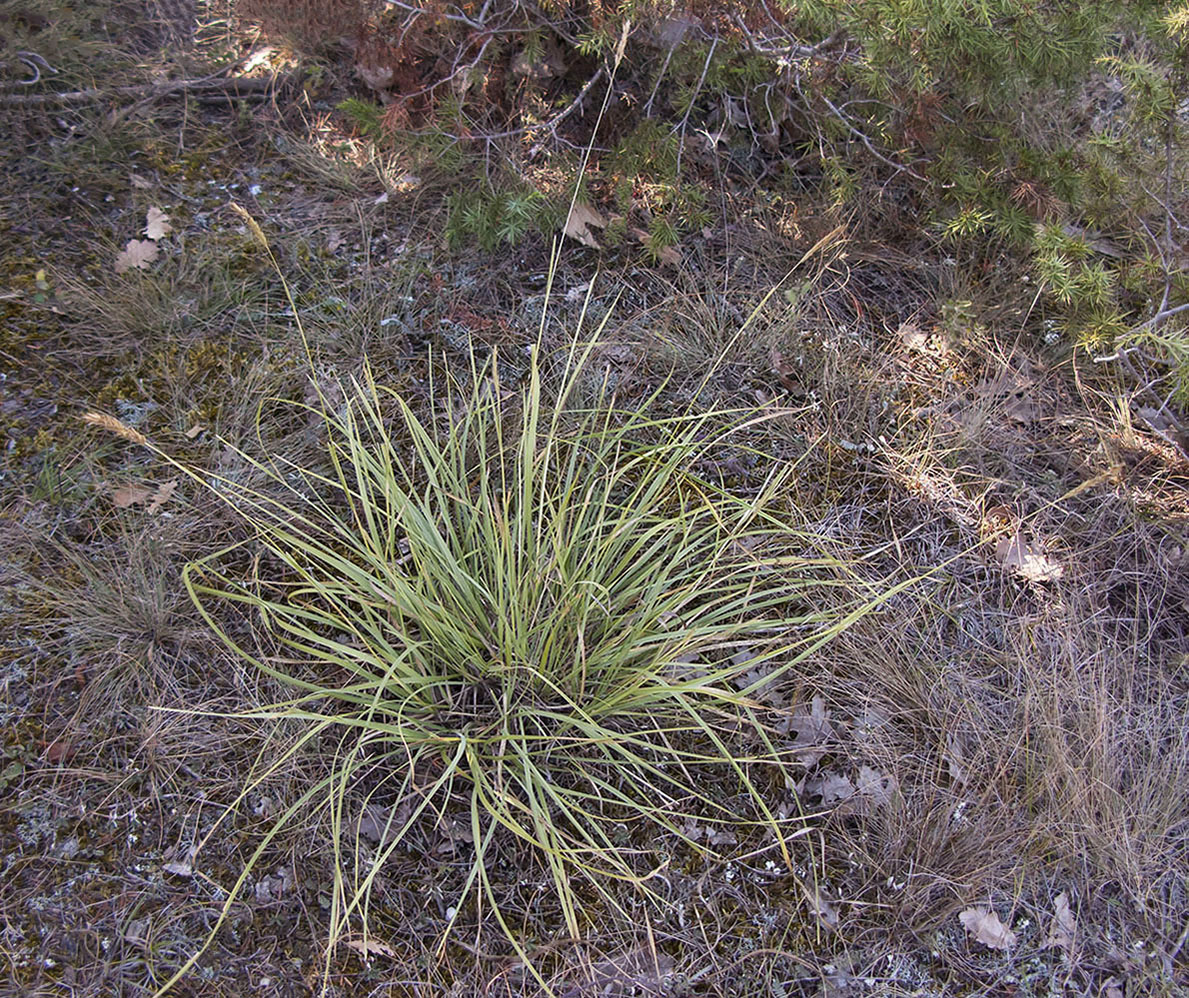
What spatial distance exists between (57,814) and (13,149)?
239 cm

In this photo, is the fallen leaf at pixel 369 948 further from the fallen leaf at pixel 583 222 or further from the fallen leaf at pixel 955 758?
the fallen leaf at pixel 583 222

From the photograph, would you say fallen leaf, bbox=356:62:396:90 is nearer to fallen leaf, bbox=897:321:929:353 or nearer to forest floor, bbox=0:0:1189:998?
forest floor, bbox=0:0:1189:998

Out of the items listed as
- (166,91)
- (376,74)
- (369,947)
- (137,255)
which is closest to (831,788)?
(369,947)

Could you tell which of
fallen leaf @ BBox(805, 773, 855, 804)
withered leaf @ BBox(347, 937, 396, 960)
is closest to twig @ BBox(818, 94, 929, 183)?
fallen leaf @ BBox(805, 773, 855, 804)

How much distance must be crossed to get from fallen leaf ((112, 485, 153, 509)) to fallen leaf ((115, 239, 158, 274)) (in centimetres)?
87

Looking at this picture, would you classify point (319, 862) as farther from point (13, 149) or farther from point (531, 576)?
point (13, 149)

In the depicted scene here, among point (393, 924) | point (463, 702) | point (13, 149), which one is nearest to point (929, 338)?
point (463, 702)

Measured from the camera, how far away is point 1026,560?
2.34 metres

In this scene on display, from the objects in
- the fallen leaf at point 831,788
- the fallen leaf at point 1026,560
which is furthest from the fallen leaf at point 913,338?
the fallen leaf at point 831,788

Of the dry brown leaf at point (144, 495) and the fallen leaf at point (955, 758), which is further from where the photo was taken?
the dry brown leaf at point (144, 495)

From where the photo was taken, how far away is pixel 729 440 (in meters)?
2.52

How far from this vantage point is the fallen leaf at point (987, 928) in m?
1.83

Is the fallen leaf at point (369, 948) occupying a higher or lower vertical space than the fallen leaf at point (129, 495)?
lower

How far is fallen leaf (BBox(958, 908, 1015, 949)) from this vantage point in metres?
1.83
